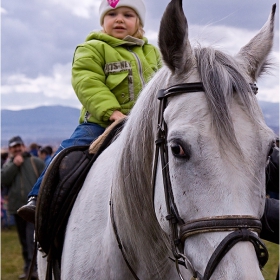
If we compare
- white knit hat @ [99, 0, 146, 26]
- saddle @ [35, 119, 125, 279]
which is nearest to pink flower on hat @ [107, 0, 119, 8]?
white knit hat @ [99, 0, 146, 26]

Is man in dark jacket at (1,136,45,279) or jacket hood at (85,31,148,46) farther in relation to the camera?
man in dark jacket at (1,136,45,279)

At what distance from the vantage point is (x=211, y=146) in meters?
1.78

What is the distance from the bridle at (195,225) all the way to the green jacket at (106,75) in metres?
1.21

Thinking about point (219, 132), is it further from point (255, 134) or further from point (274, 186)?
point (274, 186)

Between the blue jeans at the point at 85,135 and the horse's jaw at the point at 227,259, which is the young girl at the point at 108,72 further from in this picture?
the horse's jaw at the point at 227,259

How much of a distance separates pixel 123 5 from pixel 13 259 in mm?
8015

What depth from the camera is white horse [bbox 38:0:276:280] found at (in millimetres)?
1714

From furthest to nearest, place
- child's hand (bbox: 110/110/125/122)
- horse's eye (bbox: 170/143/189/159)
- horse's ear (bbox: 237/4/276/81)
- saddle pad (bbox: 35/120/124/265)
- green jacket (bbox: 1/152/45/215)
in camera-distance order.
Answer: green jacket (bbox: 1/152/45/215), child's hand (bbox: 110/110/125/122), saddle pad (bbox: 35/120/124/265), horse's ear (bbox: 237/4/276/81), horse's eye (bbox: 170/143/189/159)

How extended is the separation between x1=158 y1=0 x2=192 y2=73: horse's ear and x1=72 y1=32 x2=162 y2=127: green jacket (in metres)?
1.17

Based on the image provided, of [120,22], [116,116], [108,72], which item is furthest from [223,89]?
[120,22]

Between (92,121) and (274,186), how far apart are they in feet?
6.70

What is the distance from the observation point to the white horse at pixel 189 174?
1.71m

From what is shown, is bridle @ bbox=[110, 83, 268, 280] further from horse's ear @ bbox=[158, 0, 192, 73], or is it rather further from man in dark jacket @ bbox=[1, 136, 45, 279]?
man in dark jacket @ bbox=[1, 136, 45, 279]

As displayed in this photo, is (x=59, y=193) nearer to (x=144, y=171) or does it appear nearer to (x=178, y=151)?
(x=144, y=171)
